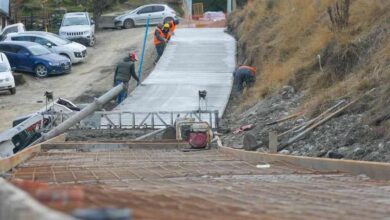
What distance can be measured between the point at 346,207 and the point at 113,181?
3820mm

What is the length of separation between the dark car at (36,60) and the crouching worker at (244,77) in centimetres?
1205

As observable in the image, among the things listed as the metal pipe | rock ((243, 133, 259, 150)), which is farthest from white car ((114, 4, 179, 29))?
rock ((243, 133, 259, 150))

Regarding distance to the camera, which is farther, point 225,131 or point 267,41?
point 267,41

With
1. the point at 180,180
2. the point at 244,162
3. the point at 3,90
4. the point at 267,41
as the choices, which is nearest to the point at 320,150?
the point at 244,162

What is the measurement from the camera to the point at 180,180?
9922mm

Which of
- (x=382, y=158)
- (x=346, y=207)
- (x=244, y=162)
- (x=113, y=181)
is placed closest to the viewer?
(x=346, y=207)

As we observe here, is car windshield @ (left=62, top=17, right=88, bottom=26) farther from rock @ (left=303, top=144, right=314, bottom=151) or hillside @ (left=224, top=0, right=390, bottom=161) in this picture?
rock @ (left=303, top=144, right=314, bottom=151)

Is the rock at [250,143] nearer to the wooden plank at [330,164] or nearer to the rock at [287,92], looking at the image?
the wooden plank at [330,164]

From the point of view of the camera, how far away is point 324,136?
48.5ft

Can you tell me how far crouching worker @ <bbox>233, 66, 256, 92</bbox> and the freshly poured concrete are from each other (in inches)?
22.2

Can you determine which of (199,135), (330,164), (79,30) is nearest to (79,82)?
(79,30)

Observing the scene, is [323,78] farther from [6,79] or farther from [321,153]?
[6,79]

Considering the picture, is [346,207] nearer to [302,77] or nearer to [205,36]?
[302,77]

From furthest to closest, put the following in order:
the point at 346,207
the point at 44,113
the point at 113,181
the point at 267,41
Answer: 1. the point at 267,41
2. the point at 44,113
3. the point at 113,181
4. the point at 346,207
